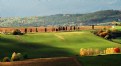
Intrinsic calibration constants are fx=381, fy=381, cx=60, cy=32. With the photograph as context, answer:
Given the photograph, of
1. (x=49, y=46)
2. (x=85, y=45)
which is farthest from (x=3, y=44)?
(x=85, y=45)

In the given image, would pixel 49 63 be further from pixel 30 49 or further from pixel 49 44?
pixel 49 44

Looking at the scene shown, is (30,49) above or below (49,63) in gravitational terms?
below

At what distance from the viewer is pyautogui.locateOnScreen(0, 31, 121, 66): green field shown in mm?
101375

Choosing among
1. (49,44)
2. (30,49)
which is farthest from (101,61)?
(49,44)

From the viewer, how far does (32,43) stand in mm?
118625

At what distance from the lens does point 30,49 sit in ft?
354

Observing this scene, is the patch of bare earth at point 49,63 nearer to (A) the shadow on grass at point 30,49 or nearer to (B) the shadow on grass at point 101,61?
(B) the shadow on grass at point 101,61

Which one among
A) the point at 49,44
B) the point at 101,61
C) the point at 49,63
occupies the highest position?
the point at 49,63

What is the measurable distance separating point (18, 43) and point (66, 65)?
185 ft

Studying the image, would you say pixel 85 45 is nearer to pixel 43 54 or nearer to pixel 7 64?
pixel 43 54

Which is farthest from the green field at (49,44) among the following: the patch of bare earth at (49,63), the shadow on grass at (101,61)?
the patch of bare earth at (49,63)

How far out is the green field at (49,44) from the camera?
101 meters

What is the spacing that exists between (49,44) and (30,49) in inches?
521

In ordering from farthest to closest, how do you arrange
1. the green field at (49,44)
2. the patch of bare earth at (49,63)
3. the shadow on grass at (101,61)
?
the green field at (49,44), the shadow on grass at (101,61), the patch of bare earth at (49,63)
